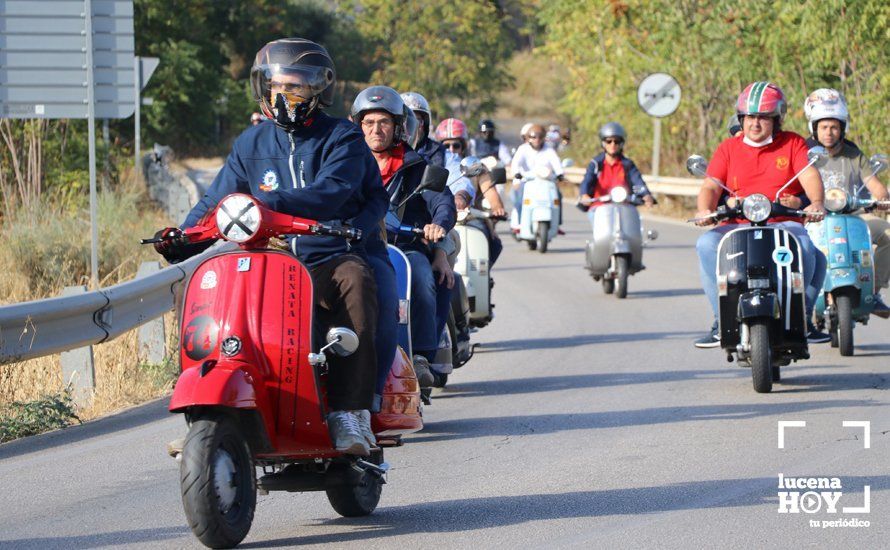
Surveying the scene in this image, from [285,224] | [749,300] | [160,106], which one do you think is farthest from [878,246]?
[160,106]

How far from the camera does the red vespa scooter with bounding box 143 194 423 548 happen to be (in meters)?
5.96

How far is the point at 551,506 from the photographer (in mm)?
7266

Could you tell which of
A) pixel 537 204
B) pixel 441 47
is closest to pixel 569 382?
pixel 537 204

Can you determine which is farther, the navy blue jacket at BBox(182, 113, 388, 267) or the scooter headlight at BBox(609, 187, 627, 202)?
the scooter headlight at BBox(609, 187, 627, 202)

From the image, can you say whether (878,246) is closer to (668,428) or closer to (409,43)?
(668,428)

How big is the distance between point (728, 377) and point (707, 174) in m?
1.59

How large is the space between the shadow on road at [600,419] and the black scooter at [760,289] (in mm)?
467

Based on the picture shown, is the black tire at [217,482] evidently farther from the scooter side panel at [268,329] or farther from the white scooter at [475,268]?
the white scooter at [475,268]

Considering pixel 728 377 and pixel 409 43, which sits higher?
pixel 409 43

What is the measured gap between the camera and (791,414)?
9.88 metres

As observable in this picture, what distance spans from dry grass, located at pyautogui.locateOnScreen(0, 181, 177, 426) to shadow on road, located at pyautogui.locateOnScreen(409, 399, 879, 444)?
7.51 ft

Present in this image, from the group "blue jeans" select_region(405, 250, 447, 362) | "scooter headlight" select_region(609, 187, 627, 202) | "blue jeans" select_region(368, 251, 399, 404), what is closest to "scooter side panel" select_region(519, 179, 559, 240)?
"scooter headlight" select_region(609, 187, 627, 202)

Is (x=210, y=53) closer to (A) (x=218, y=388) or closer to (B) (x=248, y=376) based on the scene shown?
(B) (x=248, y=376)

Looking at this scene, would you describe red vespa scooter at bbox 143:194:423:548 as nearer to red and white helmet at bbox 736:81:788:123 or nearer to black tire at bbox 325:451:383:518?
black tire at bbox 325:451:383:518
